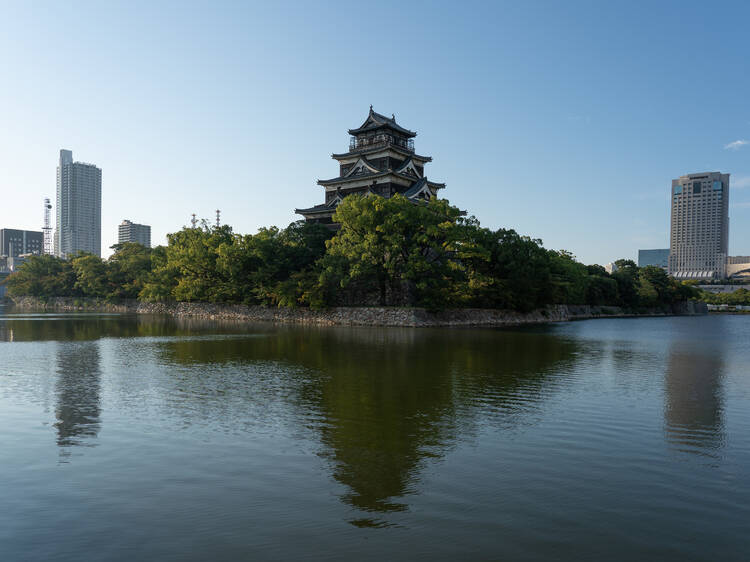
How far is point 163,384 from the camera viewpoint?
14.7 meters

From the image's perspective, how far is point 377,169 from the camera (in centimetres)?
5419

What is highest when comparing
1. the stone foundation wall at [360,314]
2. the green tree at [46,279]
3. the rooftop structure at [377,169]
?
the rooftop structure at [377,169]

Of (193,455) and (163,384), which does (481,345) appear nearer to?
(163,384)

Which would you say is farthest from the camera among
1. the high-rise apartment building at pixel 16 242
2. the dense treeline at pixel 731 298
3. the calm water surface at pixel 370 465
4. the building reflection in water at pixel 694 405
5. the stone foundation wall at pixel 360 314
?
the high-rise apartment building at pixel 16 242

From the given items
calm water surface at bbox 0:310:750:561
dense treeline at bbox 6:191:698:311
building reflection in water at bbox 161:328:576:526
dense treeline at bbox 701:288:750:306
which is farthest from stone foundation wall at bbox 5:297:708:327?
dense treeline at bbox 701:288:750:306

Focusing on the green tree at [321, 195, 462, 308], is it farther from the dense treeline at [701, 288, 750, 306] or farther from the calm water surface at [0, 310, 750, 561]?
the dense treeline at [701, 288, 750, 306]

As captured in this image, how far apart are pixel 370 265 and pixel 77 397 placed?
30.0 m

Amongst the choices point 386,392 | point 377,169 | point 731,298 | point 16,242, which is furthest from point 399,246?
point 16,242

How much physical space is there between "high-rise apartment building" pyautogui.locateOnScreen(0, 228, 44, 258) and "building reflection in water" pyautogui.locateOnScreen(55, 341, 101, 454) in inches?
8104

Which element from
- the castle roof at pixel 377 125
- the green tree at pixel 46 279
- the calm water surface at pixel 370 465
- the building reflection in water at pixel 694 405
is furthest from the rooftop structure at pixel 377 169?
the green tree at pixel 46 279

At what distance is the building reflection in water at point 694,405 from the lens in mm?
9513

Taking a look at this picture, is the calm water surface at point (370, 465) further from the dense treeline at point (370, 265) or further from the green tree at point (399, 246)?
the dense treeline at point (370, 265)

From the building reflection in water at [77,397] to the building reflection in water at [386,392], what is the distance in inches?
87.4

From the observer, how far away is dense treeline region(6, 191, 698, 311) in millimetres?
41844
